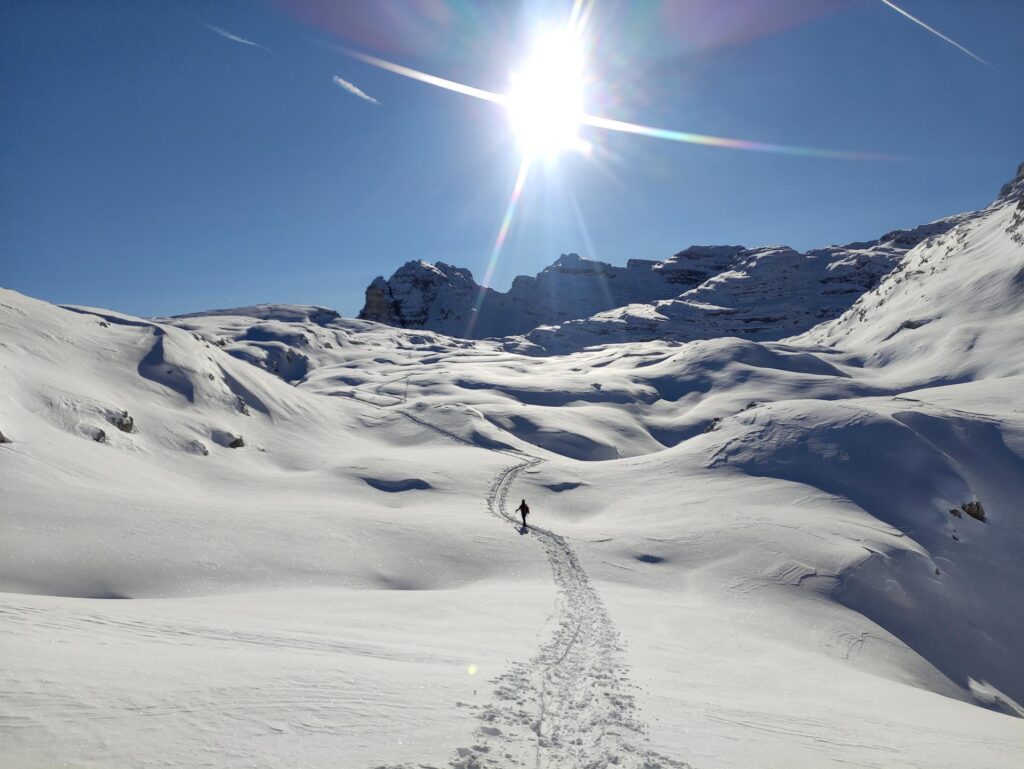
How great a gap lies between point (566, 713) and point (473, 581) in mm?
11299

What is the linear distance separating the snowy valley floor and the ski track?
0.06 m

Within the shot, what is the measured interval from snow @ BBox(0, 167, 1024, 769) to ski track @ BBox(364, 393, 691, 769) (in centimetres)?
6

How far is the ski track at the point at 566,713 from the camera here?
7.16 m

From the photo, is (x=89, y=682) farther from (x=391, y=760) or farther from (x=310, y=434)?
(x=310, y=434)

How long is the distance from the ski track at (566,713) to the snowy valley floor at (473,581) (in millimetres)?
60

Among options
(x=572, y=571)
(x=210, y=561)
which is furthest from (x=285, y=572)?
(x=572, y=571)

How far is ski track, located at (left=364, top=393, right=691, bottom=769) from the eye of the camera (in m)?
7.16

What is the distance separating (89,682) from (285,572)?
1140 cm

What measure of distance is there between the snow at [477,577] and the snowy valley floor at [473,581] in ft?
0.29

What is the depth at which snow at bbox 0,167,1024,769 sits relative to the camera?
23.7ft

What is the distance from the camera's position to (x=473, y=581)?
19.6 meters

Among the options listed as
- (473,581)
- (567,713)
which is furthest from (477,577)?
(567,713)

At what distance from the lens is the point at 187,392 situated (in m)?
36.9

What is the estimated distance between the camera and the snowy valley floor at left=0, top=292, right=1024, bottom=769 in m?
7.17
